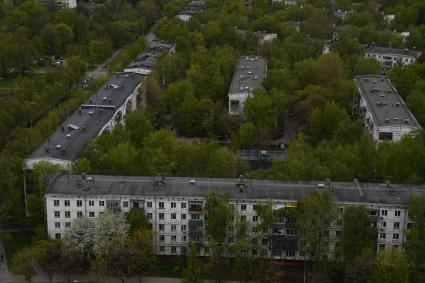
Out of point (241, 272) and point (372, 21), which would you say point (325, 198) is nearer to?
point (241, 272)

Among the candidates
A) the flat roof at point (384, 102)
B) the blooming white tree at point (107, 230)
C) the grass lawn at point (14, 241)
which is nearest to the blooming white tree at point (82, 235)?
the blooming white tree at point (107, 230)

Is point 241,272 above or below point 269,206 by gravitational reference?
below

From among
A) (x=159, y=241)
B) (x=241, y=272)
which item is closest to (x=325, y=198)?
(x=241, y=272)

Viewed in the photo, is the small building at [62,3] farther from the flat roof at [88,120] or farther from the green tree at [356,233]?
the green tree at [356,233]

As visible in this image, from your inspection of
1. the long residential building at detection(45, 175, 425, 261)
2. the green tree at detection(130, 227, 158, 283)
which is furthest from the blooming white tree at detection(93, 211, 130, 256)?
the long residential building at detection(45, 175, 425, 261)

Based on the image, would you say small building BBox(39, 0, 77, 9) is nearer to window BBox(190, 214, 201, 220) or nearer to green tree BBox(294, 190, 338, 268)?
window BBox(190, 214, 201, 220)

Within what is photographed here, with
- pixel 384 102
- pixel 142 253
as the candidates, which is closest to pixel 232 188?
pixel 142 253

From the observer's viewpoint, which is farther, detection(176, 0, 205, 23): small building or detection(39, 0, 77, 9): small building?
detection(39, 0, 77, 9): small building
